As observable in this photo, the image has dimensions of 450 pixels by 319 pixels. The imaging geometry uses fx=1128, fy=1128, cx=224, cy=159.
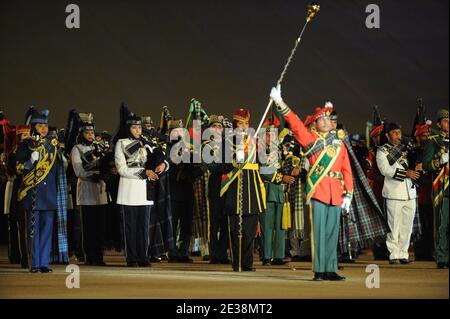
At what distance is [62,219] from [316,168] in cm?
367

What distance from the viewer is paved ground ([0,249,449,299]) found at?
393 inches

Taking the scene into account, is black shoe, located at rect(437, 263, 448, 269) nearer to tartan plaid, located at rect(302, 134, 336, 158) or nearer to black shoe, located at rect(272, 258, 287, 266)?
black shoe, located at rect(272, 258, 287, 266)

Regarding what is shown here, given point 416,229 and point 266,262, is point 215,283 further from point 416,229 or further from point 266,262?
point 416,229

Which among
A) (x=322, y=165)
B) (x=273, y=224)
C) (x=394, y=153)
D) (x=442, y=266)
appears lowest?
(x=442, y=266)

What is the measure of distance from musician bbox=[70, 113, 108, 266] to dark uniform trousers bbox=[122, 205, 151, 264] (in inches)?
25.8

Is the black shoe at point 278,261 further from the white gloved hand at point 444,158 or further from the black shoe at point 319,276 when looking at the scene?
the black shoe at point 319,276

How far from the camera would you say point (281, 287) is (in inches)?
424

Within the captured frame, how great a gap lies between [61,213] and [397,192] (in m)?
4.77

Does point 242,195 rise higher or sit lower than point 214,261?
higher

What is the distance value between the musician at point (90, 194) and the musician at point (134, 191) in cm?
68

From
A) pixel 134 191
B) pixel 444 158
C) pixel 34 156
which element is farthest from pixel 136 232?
pixel 444 158

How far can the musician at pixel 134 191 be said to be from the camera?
46.0ft

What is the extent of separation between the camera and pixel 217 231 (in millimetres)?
15125

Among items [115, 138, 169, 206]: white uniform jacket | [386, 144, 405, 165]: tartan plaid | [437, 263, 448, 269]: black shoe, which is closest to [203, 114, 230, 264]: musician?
[115, 138, 169, 206]: white uniform jacket
